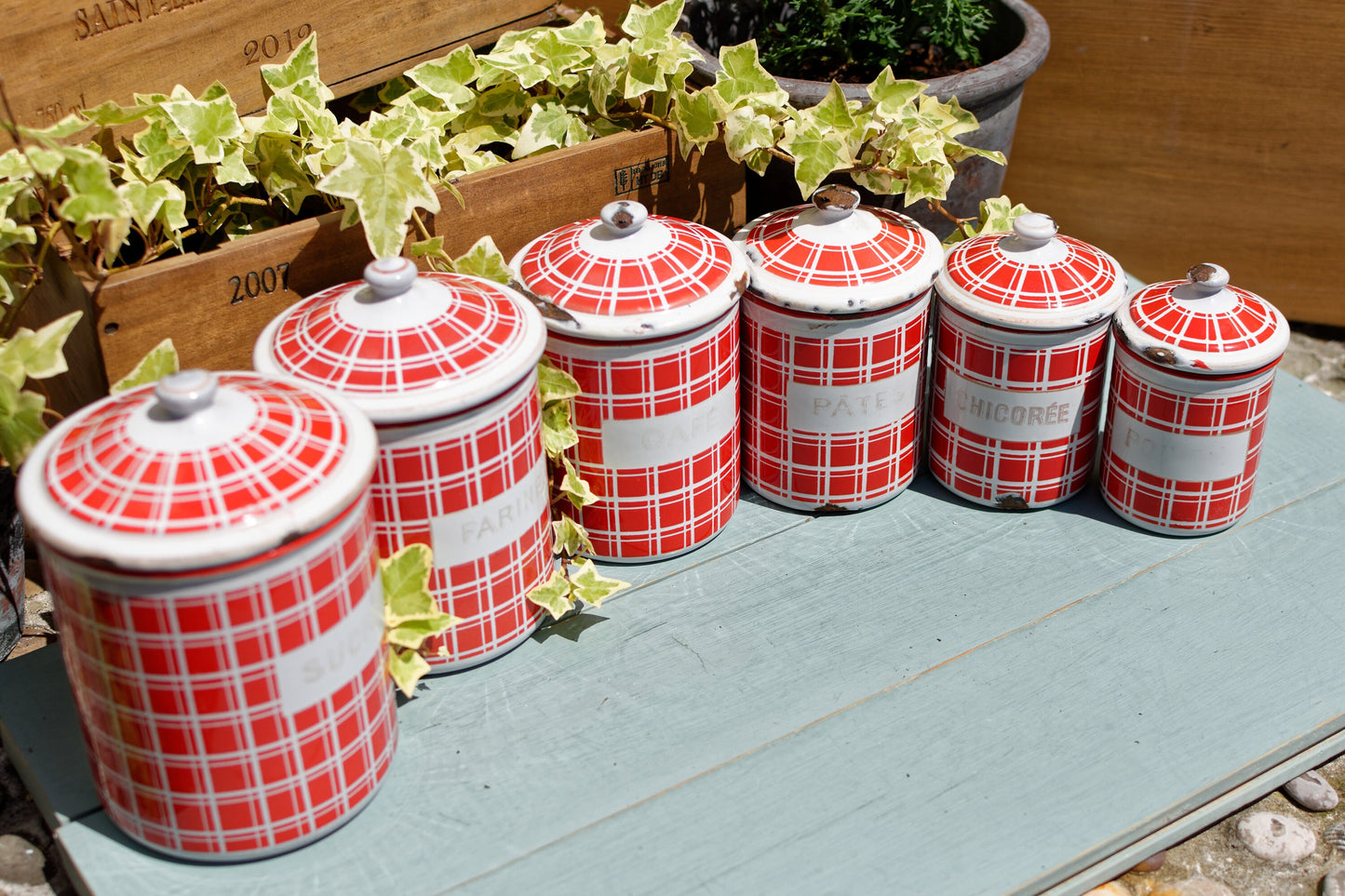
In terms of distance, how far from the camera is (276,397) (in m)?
1.05

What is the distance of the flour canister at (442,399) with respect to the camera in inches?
44.6

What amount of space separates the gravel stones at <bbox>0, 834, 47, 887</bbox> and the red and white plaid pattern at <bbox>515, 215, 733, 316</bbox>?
0.80 metres

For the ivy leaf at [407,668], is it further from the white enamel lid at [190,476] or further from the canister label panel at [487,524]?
the white enamel lid at [190,476]

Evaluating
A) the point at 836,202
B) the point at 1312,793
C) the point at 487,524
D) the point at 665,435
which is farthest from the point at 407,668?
the point at 1312,793

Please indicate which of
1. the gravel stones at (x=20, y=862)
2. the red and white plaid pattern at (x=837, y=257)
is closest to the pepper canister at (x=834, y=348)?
the red and white plaid pattern at (x=837, y=257)

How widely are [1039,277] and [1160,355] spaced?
15cm

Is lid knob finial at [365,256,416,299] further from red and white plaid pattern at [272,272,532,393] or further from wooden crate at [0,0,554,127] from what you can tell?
wooden crate at [0,0,554,127]

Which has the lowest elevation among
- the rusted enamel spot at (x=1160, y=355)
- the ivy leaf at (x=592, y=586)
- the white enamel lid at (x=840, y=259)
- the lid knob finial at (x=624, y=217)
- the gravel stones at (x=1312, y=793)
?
the gravel stones at (x=1312, y=793)

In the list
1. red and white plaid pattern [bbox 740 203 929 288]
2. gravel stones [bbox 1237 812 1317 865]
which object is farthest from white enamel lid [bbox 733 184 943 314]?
gravel stones [bbox 1237 812 1317 865]

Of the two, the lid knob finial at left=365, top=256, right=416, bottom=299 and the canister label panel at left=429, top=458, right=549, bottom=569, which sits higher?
the lid knob finial at left=365, top=256, right=416, bottom=299

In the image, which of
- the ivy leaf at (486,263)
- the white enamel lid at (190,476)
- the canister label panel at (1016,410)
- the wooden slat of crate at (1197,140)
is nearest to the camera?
the white enamel lid at (190,476)

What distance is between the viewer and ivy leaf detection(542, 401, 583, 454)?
52.6 inches

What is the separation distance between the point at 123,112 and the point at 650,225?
0.55 m

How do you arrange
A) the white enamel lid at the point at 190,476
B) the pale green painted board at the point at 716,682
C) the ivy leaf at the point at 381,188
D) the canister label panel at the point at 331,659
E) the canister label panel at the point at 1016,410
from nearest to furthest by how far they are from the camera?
the white enamel lid at the point at 190,476
the canister label panel at the point at 331,659
the pale green painted board at the point at 716,682
the ivy leaf at the point at 381,188
the canister label panel at the point at 1016,410
